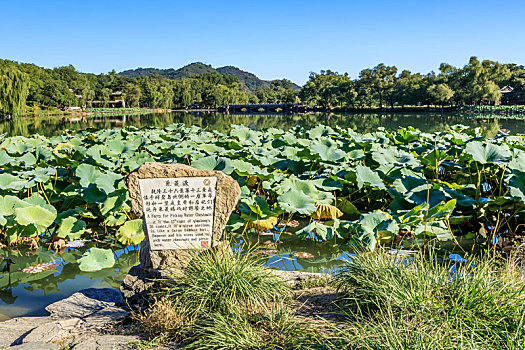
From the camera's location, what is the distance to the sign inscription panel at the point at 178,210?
3.32 m

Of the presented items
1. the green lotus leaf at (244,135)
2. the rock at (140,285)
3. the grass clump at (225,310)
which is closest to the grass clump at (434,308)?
the grass clump at (225,310)

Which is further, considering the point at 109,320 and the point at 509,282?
the point at 109,320

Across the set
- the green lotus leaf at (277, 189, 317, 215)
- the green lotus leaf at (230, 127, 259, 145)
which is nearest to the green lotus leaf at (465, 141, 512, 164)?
the green lotus leaf at (277, 189, 317, 215)

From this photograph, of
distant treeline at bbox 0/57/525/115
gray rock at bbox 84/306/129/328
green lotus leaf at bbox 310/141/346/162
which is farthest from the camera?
distant treeline at bbox 0/57/525/115

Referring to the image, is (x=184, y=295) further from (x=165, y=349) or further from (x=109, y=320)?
(x=109, y=320)

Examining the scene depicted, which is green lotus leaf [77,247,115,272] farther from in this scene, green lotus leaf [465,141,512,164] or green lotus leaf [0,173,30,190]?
green lotus leaf [465,141,512,164]

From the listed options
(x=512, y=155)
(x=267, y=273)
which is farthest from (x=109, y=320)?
(x=512, y=155)

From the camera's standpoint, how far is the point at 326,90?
259 ft

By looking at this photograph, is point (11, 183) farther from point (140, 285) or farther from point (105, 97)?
point (105, 97)

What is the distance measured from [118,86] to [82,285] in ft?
315

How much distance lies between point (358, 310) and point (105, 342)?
159cm

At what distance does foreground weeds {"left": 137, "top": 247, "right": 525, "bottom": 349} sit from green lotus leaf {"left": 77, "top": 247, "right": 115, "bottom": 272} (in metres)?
1.33

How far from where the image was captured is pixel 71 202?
19.0ft

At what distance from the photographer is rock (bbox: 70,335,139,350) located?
8.04ft
